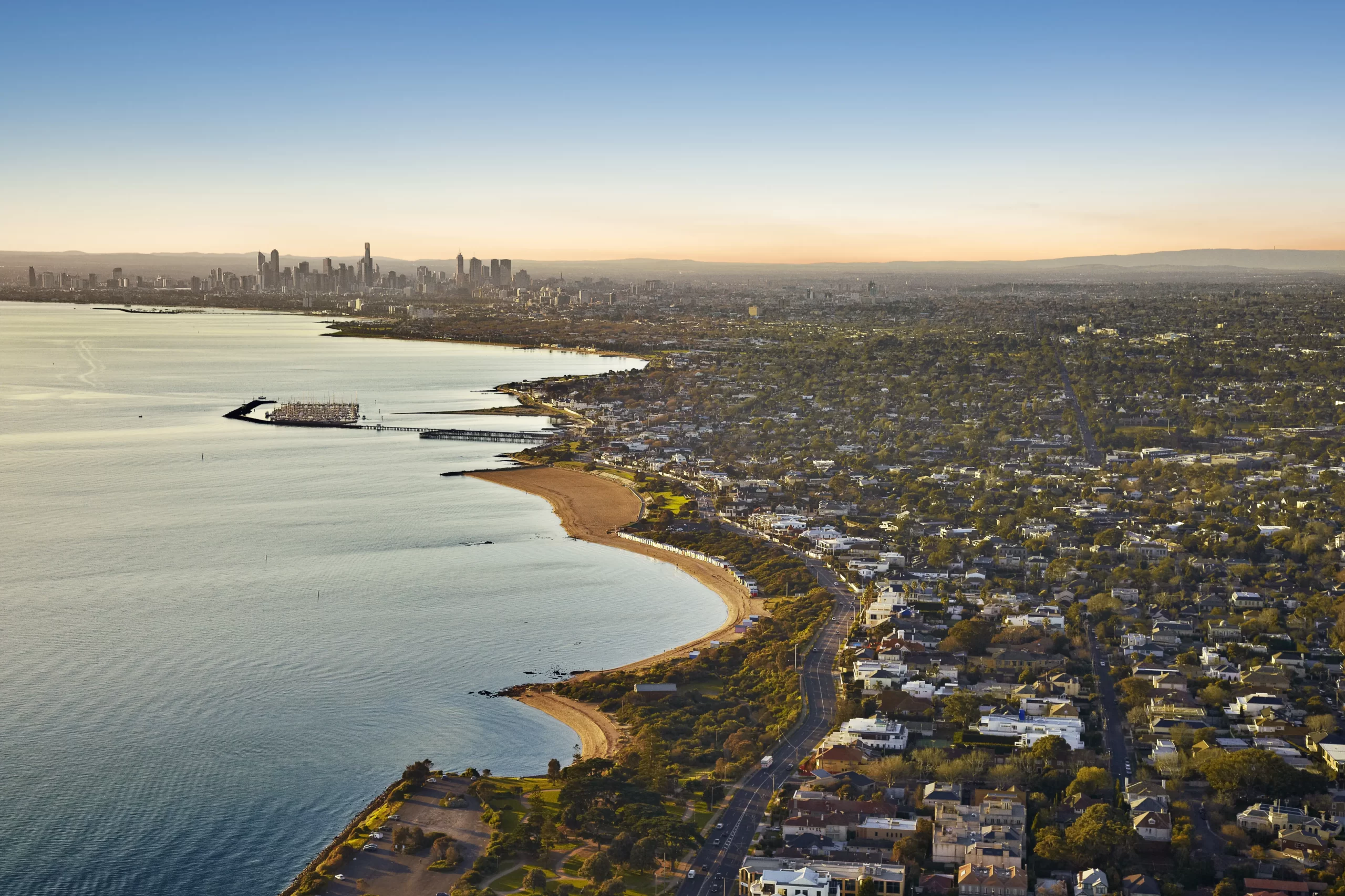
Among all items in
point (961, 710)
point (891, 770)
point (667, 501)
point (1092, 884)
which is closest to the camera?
point (1092, 884)

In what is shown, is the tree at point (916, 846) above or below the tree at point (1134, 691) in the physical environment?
below

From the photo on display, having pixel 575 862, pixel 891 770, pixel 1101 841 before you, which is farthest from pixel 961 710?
pixel 575 862

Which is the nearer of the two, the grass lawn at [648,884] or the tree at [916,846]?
the grass lawn at [648,884]

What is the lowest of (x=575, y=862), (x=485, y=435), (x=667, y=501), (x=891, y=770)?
(x=575, y=862)

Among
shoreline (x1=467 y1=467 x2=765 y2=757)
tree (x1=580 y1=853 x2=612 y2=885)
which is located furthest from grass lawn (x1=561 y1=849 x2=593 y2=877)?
shoreline (x1=467 y1=467 x2=765 y2=757)

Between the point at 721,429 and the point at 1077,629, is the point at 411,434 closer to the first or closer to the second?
the point at 721,429

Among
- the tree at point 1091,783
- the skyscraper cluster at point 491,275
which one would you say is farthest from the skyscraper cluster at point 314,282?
the tree at point 1091,783

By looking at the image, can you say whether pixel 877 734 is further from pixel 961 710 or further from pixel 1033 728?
pixel 1033 728

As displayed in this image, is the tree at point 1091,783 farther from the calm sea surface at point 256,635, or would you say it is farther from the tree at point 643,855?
the calm sea surface at point 256,635
